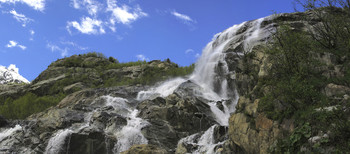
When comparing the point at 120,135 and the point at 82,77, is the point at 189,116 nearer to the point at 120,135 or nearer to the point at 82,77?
the point at 120,135

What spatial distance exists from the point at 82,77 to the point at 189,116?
2500 cm

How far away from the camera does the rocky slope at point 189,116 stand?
12.5 metres

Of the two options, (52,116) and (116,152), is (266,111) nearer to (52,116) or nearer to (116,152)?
(116,152)

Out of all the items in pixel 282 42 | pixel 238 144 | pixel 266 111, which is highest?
pixel 282 42

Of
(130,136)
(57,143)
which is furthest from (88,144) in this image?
(130,136)

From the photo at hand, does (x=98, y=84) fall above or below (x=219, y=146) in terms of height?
above

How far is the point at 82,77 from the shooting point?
4147 cm

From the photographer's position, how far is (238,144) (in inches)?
489

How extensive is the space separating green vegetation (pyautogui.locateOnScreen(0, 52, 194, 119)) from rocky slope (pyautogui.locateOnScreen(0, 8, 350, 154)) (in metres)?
2.09

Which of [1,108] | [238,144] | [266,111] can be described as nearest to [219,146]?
[238,144]

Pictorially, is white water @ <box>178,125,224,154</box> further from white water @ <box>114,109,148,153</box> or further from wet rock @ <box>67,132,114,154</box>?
wet rock @ <box>67,132,114,154</box>

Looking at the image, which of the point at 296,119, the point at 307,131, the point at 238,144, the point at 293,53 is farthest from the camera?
the point at 293,53

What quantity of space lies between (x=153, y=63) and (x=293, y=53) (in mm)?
32811

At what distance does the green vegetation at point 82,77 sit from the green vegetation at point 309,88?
946 inches
